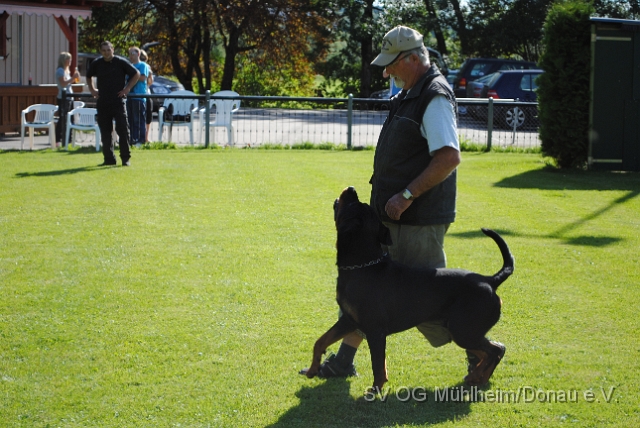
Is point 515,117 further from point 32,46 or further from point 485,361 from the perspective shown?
point 485,361

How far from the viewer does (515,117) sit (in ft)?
58.6

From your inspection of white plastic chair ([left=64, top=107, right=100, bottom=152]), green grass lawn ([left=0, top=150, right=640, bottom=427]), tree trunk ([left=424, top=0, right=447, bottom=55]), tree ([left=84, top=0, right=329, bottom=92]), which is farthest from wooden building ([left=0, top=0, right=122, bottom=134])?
tree trunk ([left=424, top=0, right=447, bottom=55])

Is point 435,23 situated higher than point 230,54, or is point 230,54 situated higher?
point 435,23

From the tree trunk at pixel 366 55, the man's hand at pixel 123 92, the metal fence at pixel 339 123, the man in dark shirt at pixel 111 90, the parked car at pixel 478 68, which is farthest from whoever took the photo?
the tree trunk at pixel 366 55

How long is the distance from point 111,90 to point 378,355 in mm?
9961

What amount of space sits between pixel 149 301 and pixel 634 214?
6647 mm

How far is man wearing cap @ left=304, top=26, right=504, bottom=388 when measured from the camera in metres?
4.21

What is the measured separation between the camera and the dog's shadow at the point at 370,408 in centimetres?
415

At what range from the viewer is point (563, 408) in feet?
14.2

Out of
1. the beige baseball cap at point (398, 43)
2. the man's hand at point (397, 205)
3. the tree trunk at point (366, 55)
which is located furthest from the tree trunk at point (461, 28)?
the man's hand at point (397, 205)

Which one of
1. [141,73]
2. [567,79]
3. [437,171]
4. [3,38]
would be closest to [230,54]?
[3,38]

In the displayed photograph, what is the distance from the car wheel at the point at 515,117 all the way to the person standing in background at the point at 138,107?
25.4 ft

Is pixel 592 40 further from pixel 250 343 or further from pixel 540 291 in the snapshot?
pixel 250 343

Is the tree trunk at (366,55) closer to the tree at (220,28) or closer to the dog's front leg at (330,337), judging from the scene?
the tree at (220,28)
